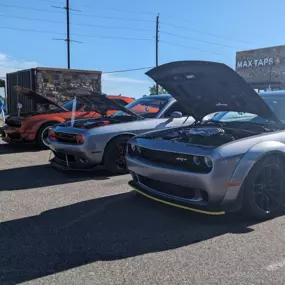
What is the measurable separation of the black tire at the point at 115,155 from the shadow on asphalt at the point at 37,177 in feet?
0.69

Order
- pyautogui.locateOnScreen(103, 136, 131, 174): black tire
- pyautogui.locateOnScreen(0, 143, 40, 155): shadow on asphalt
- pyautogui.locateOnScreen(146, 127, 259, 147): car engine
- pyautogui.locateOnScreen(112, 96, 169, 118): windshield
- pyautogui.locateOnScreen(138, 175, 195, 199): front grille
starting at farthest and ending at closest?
pyautogui.locateOnScreen(0, 143, 40, 155): shadow on asphalt < pyautogui.locateOnScreen(112, 96, 169, 118): windshield < pyautogui.locateOnScreen(103, 136, 131, 174): black tire < pyautogui.locateOnScreen(146, 127, 259, 147): car engine < pyautogui.locateOnScreen(138, 175, 195, 199): front grille

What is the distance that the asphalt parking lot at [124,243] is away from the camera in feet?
9.73

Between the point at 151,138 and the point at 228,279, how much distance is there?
2334mm

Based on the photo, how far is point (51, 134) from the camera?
711 cm

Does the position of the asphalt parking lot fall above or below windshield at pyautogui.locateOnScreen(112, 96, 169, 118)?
below

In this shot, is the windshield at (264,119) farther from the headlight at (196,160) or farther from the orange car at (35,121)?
the orange car at (35,121)

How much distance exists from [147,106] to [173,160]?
11.9ft

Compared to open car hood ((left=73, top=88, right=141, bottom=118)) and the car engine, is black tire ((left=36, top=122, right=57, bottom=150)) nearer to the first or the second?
open car hood ((left=73, top=88, right=141, bottom=118))

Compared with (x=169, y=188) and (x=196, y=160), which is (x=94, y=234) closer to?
(x=169, y=188)

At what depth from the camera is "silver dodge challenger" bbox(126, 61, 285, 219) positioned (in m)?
3.95

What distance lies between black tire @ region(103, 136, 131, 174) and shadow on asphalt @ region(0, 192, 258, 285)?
1645 millimetres

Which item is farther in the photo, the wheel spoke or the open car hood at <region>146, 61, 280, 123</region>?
the open car hood at <region>146, 61, 280, 123</region>

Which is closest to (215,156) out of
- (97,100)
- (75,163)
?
(75,163)

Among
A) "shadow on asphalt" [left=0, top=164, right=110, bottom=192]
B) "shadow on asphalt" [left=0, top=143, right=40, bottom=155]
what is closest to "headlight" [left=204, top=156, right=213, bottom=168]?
"shadow on asphalt" [left=0, top=164, right=110, bottom=192]
